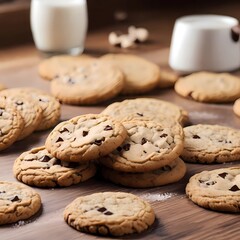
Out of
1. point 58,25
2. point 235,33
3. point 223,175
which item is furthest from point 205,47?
point 223,175

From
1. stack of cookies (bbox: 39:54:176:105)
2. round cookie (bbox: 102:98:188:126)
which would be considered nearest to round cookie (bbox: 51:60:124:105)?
stack of cookies (bbox: 39:54:176:105)

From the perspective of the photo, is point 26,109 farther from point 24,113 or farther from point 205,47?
point 205,47

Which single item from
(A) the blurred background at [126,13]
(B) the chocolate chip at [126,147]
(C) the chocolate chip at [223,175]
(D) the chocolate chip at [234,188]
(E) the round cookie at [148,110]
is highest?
(B) the chocolate chip at [126,147]

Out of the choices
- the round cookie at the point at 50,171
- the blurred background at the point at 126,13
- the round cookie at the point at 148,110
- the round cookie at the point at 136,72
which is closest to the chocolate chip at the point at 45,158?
the round cookie at the point at 50,171

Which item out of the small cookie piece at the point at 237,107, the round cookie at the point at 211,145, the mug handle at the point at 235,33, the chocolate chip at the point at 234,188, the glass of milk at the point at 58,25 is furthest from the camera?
the glass of milk at the point at 58,25

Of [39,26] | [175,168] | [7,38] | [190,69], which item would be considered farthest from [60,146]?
[7,38]

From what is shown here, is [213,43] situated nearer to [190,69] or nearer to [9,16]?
[190,69]

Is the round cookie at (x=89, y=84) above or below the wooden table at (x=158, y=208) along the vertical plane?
above

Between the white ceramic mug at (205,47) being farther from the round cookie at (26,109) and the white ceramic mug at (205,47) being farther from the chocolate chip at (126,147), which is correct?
the chocolate chip at (126,147)
